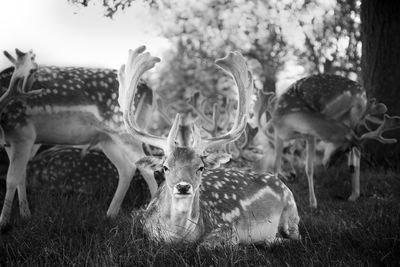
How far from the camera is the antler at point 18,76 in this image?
3785 mm

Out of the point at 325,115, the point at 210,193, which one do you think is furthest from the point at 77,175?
the point at 325,115

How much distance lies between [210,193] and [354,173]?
269cm

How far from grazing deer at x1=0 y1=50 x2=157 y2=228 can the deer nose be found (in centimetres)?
144

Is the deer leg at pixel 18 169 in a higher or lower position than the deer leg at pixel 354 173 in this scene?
higher

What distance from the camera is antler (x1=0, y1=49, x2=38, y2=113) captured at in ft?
12.4

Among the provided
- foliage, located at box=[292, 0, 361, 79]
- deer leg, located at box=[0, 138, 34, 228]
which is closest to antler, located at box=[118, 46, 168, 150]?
deer leg, located at box=[0, 138, 34, 228]

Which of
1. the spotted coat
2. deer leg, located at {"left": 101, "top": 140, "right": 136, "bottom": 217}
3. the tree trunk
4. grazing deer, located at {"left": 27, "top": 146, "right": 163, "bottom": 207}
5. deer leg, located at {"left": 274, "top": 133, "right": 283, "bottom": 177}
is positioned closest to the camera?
the spotted coat

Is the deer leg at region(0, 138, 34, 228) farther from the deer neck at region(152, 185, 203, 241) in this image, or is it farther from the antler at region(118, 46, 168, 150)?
the deer neck at region(152, 185, 203, 241)

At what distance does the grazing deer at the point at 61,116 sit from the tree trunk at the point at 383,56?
12.2ft

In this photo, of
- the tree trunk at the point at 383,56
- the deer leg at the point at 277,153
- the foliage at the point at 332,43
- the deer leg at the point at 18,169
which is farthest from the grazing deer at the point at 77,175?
the foliage at the point at 332,43

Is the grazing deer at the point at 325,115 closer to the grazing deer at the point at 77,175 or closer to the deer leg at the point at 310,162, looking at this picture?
the deer leg at the point at 310,162

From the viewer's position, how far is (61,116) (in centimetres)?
411

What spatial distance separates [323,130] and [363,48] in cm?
203

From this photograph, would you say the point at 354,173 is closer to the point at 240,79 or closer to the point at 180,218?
the point at 240,79
